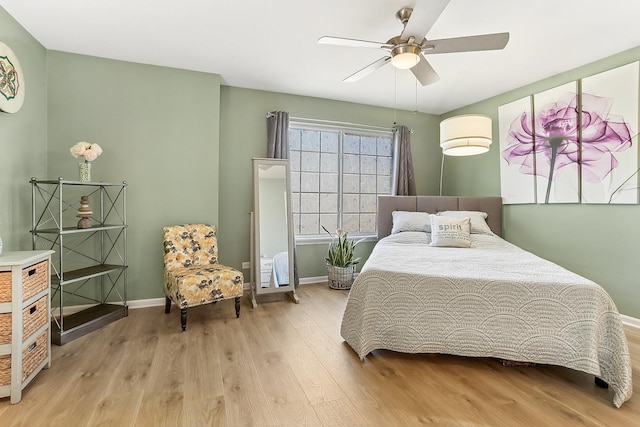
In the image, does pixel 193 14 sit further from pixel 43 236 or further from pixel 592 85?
pixel 592 85

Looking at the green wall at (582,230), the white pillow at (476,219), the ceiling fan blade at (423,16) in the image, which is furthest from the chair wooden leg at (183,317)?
the green wall at (582,230)

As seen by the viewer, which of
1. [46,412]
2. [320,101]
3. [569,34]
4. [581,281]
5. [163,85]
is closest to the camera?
[46,412]

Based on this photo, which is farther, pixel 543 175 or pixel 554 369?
pixel 543 175

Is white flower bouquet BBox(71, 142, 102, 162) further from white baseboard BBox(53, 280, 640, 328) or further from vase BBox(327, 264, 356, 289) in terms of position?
vase BBox(327, 264, 356, 289)

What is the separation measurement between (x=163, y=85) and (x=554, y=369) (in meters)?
4.20

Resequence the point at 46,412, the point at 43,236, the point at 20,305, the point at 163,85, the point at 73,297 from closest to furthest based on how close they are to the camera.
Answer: the point at 46,412 < the point at 20,305 < the point at 43,236 < the point at 73,297 < the point at 163,85

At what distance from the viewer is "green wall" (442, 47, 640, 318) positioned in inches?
112

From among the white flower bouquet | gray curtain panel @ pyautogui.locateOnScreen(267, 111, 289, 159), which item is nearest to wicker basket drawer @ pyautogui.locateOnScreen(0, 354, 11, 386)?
the white flower bouquet

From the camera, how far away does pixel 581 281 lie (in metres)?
1.97

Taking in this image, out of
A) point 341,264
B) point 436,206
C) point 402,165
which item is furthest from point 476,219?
point 341,264

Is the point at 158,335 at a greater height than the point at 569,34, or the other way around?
the point at 569,34

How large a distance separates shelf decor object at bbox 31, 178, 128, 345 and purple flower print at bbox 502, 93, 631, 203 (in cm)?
438

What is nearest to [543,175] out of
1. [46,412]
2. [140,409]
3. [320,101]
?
[320,101]

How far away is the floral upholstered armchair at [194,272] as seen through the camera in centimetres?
269
